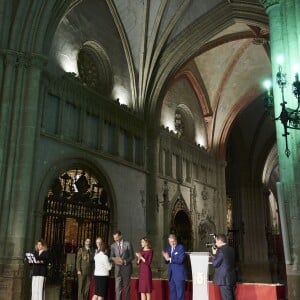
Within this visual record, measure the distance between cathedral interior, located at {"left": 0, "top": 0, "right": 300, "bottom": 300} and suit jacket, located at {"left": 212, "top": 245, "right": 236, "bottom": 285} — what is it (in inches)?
86.1

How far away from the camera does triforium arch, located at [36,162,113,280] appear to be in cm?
1289

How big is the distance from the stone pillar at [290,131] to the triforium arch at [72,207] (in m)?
7.03

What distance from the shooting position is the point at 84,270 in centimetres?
906

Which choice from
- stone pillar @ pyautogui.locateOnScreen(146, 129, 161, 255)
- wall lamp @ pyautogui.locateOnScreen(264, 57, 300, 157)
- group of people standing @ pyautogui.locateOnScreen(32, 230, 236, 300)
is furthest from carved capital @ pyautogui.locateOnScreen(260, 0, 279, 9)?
stone pillar @ pyautogui.locateOnScreen(146, 129, 161, 255)

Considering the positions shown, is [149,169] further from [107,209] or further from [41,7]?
[41,7]

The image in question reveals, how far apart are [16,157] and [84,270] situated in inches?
154

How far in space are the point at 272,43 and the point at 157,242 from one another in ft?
32.0

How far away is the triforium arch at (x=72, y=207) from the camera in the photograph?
508 inches

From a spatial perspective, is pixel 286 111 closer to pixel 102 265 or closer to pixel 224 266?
pixel 224 266

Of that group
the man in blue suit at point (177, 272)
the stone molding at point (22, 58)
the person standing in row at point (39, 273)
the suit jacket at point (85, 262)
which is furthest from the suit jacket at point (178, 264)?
the stone molding at point (22, 58)

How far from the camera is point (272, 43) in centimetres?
973

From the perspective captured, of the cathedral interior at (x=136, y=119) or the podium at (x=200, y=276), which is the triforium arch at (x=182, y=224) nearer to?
the cathedral interior at (x=136, y=119)

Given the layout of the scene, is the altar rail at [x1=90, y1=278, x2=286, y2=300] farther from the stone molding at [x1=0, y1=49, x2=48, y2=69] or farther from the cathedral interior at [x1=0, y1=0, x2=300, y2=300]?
the stone molding at [x1=0, y1=49, x2=48, y2=69]

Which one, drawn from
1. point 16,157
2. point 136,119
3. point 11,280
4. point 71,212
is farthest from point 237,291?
point 136,119
